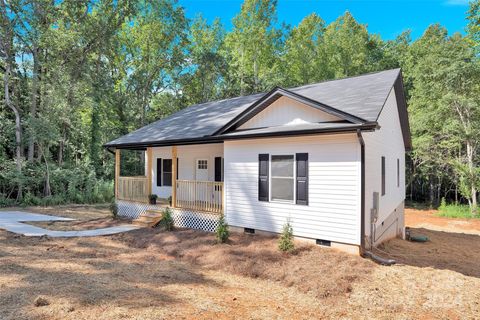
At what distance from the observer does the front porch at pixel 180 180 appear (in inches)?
465

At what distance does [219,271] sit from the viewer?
298 inches

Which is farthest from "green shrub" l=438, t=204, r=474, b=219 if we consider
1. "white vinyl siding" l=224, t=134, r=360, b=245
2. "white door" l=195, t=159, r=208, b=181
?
"white door" l=195, t=159, r=208, b=181

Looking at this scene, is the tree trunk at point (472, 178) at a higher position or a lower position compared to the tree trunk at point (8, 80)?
lower

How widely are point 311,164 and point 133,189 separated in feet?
28.4

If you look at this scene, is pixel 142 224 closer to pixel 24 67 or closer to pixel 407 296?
pixel 407 296

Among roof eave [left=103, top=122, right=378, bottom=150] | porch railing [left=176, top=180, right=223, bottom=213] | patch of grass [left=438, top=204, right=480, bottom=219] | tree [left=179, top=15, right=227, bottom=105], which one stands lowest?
patch of grass [left=438, top=204, right=480, bottom=219]

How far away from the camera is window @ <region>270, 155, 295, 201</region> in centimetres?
905

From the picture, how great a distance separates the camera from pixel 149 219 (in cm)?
1223

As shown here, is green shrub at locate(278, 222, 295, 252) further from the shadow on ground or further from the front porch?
Answer: the front porch

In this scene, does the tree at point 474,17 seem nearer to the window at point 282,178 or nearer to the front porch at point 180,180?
the window at point 282,178

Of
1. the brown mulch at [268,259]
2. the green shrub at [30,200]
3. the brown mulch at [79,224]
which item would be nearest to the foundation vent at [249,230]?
the brown mulch at [268,259]

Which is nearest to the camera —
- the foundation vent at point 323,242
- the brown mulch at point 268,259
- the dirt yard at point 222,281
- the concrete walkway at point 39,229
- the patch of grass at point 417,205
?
the dirt yard at point 222,281

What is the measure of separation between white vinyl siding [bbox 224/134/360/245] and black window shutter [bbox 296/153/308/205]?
122mm

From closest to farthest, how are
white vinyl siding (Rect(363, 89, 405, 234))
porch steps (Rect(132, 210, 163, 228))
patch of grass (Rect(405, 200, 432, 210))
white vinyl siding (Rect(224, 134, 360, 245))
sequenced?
1. white vinyl siding (Rect(224, 134, 360, 245))
2. white vinyl siding (Rect(363, 89, 405, 234))
3. porch steps (Rect(132, 210, 163, 228))
4. patch of grass (Rect(405, 200, 432, 210))
